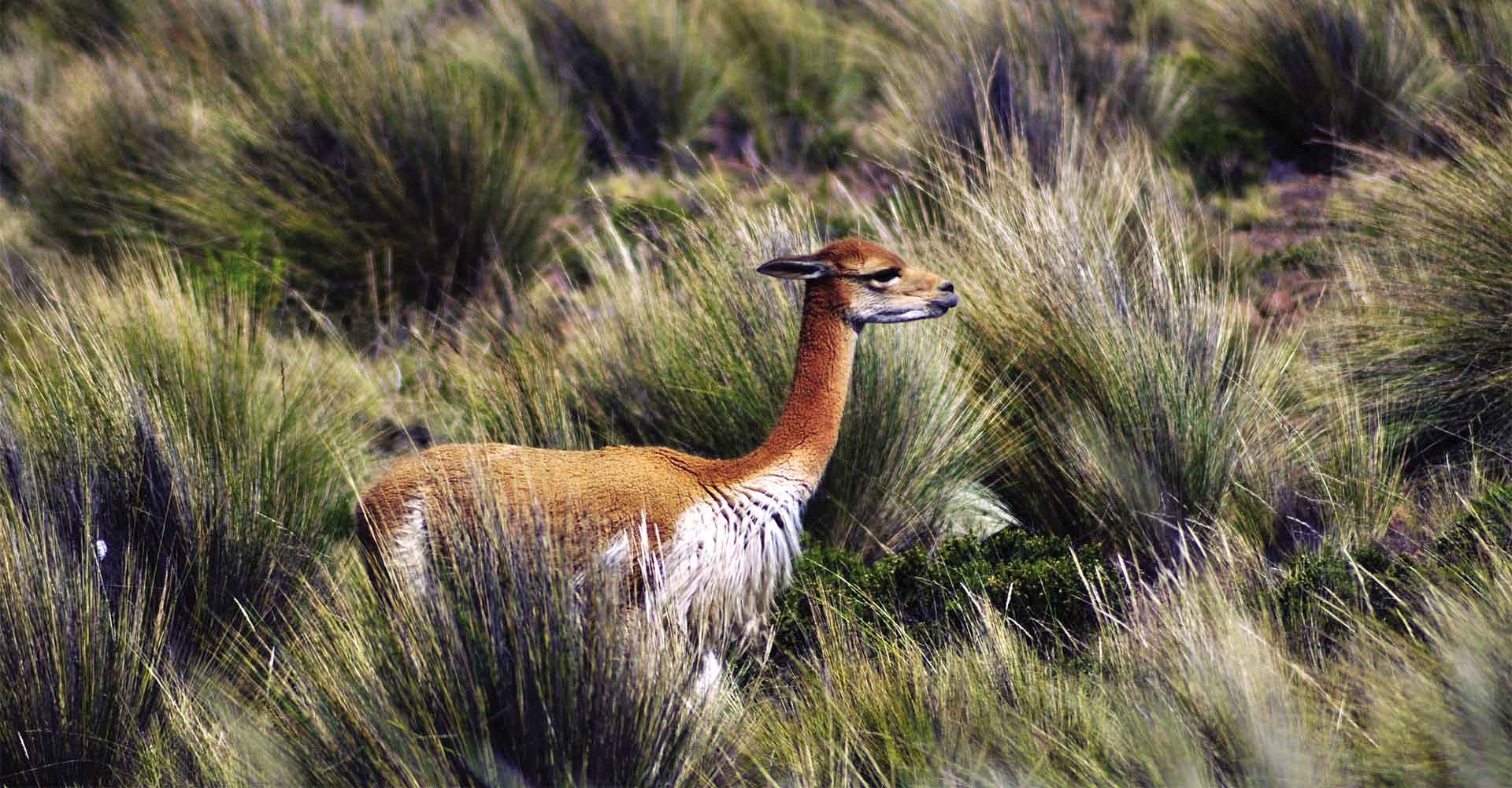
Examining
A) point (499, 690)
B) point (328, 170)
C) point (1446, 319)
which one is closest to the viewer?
point (499, 690)

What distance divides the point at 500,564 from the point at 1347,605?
8.29ft

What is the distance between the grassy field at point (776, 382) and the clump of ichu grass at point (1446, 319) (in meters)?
0.02

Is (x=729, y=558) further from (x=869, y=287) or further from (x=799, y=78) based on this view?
(x=799, y=78)

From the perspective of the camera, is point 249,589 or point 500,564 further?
point 249,589

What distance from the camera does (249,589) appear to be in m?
4.92

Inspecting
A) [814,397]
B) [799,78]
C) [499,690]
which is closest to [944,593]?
[814,397]

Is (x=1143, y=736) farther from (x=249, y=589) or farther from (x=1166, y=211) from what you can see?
(x=1166, y=211)

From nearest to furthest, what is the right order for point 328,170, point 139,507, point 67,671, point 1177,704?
point 1177,704 → point 67,671 → point 139,507 → point 328,170

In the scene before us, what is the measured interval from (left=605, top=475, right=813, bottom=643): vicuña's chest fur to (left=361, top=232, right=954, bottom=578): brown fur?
4 cm

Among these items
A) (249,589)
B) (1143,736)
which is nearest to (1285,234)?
(1143,736)

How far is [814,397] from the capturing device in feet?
14.5

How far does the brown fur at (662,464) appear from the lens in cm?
412

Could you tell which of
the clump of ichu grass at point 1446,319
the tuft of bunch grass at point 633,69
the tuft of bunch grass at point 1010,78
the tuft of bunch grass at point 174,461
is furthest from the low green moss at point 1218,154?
the tuft of bunch grass at point 174,461

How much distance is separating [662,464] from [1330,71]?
6.41 m
